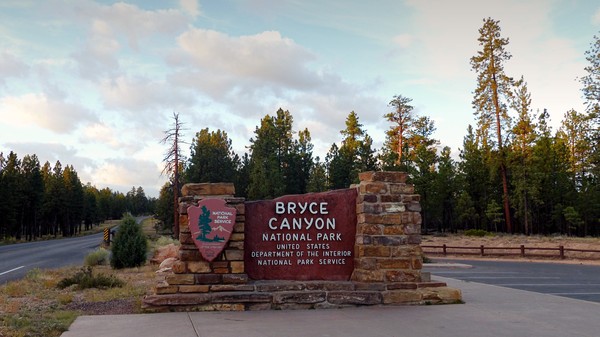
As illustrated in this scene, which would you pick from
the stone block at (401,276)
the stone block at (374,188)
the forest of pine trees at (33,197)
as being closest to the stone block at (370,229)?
the stone block at (374,188)

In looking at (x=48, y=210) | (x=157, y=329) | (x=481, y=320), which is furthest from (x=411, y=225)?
→ (x=48, y=210)

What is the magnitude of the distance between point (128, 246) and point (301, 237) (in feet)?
34.1

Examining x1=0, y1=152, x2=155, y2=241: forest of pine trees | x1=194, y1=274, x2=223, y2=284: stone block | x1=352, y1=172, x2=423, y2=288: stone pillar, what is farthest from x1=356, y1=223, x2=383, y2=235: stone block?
x1=0, y1=152, x2=155, y2=241: forest of pine trees

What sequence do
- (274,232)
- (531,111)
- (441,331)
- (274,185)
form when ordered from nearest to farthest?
(441,331)
(274,232)
(531,111)
(274,185)

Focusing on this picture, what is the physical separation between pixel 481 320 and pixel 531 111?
46319mm

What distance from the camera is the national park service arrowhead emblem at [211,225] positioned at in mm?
9070

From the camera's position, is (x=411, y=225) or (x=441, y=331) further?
(x=411, y=225)

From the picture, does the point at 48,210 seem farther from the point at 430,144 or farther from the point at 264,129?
the point at 430,144

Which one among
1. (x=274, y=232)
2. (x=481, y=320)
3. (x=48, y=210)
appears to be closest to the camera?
(x=481, y=320)

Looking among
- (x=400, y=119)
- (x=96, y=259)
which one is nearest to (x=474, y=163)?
(x=400, y=119)

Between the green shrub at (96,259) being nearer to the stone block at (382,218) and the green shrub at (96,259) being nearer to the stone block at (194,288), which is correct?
the stone block at (194,288)

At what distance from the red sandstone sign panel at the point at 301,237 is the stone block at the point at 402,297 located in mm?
896

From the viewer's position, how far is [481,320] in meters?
8.03

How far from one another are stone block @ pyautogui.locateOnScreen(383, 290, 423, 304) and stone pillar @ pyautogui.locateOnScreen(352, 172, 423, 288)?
0.75 feet
